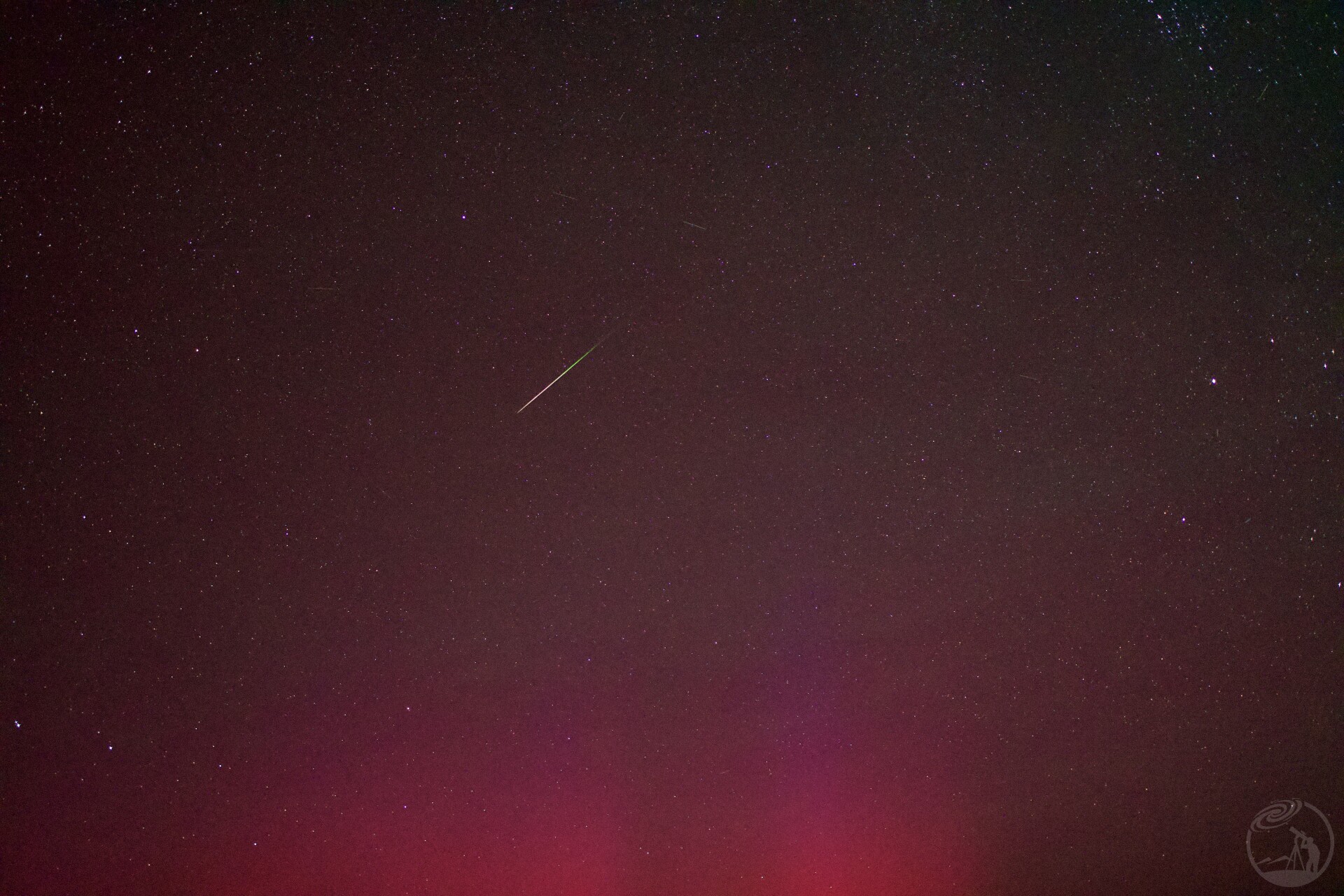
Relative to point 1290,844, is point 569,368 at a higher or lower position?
higher

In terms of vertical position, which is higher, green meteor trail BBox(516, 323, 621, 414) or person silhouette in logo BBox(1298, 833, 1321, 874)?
green meteor trail BBox(516, 323, 621, 414)

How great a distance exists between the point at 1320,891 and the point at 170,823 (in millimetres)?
974

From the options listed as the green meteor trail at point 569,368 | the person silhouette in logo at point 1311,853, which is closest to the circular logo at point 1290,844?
the person silhouette in logo at point 1311,853

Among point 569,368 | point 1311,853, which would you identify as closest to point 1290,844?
point 1311,853

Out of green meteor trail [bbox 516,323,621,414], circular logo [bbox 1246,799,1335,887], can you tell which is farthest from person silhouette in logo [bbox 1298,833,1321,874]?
green meteor trail [bbox 516,323,621,414]

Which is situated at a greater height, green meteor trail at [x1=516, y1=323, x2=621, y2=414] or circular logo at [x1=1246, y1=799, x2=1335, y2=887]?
green meteor trail at [x1=516, y1=323, x2=621, y2=414]

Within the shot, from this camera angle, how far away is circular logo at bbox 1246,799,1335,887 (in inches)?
29.8

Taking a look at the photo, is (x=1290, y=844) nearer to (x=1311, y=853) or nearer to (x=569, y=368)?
(x=1311, y=853)

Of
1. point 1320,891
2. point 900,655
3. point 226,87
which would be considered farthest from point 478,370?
point 1320,891

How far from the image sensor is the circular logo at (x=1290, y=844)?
76 cm

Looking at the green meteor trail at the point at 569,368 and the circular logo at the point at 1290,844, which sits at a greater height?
the green meteor trail at the point at 569,368

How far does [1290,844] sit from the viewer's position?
30.0 inches

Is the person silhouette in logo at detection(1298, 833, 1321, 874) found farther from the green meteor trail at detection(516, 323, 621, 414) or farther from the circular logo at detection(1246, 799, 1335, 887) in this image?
the green meteor trail at detection(516, 323, 621, 414)

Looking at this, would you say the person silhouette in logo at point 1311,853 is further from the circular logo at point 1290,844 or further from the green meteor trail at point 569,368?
the green meteor trail at point 569,368
